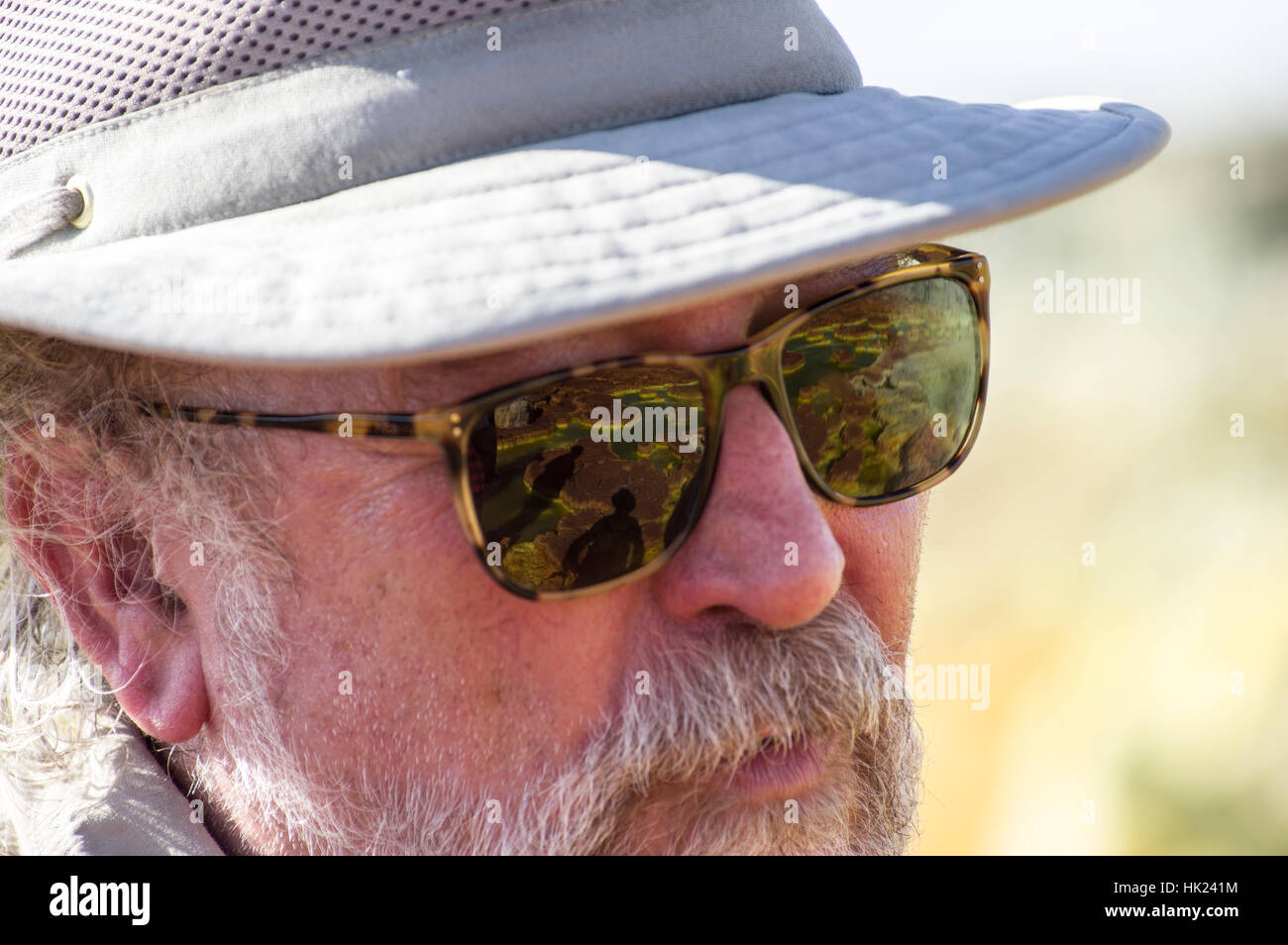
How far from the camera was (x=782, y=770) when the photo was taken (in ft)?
5.23

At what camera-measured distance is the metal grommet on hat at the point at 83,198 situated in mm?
1471

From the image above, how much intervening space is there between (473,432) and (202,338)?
340 mm

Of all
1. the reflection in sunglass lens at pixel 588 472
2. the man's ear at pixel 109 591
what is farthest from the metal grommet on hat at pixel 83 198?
the reflection in sunglass lens at pixel 588 472

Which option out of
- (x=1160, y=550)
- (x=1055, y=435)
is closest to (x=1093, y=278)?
(x=1055, y=435)

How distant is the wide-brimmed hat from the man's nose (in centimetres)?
33

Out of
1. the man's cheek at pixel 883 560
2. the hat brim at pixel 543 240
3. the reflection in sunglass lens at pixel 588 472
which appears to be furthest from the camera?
the man's cheek at pixel 883 560

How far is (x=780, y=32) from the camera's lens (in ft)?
5.25

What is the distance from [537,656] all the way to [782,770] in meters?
0.40

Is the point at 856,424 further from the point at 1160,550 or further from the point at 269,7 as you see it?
the point at 1160,550

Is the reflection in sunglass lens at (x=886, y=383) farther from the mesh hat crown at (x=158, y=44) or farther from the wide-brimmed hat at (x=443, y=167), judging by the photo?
the mesh hat crown at (x=158, y=44)

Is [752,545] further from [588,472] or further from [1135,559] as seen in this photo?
[1135,559]

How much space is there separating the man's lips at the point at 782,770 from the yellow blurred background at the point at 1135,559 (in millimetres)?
3409

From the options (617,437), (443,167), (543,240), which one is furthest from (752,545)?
(443,167)

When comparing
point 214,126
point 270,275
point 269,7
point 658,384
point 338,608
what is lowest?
point 338,608
